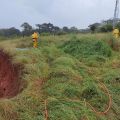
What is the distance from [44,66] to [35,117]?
529cm

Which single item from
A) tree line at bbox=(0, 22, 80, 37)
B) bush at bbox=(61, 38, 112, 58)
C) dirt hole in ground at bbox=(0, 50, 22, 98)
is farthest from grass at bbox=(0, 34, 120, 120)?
tree line at bbox=(0, 22, 80, 37)

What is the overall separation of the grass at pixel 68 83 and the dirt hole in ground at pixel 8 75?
39 cm

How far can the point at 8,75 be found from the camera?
Answer: 15.8m

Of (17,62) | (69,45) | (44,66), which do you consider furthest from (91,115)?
(69,45)

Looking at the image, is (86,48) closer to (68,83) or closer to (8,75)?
(8,75)

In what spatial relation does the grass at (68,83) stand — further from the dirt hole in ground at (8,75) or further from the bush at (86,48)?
the dirt hole in ground at (8,75)

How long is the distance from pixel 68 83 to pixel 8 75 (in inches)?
203

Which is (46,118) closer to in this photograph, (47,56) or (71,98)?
(71,98)

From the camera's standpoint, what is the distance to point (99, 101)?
33.3ft

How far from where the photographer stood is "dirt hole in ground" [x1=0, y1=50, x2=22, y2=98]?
1330cm

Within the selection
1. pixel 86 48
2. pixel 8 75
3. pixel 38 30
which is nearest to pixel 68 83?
pixel 8 75

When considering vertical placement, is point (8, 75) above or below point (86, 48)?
below

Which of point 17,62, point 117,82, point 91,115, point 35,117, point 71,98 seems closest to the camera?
point 35,117

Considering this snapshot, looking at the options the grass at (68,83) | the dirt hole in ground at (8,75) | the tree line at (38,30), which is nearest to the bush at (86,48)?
the grass at (68,83)
